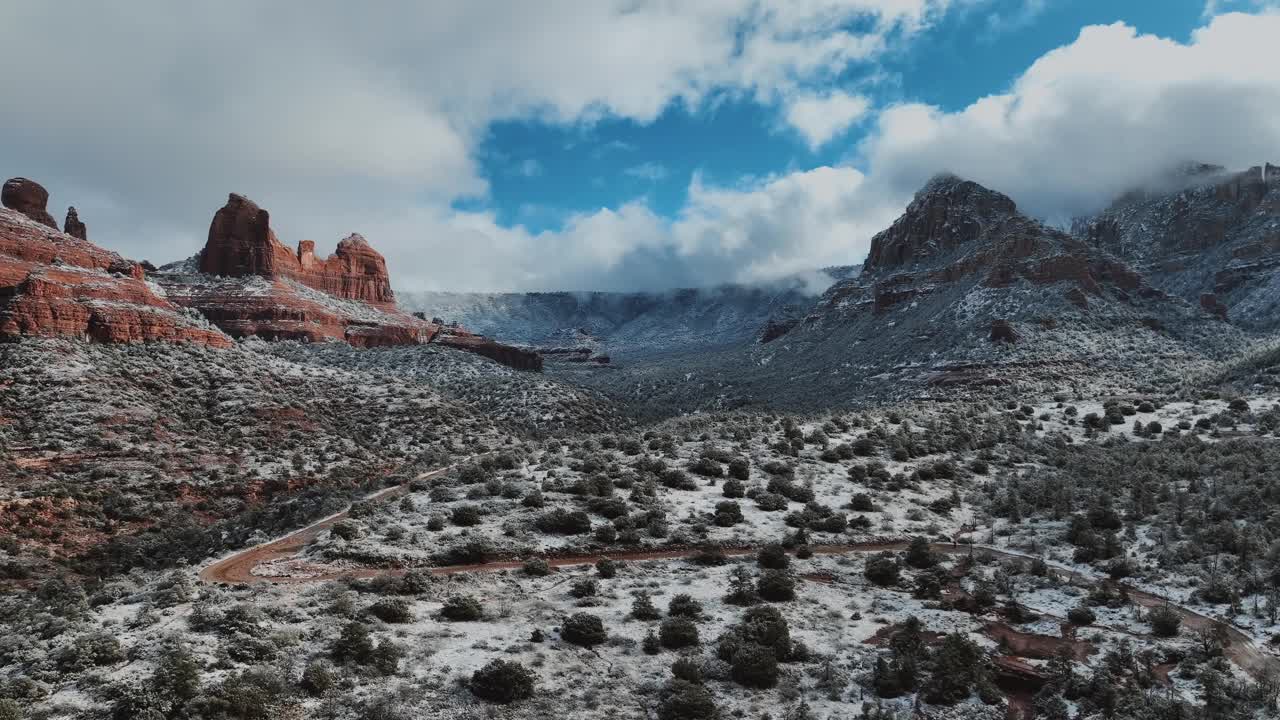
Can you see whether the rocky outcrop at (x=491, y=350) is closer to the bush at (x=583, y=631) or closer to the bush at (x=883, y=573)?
the bush at (x=883, y=573)

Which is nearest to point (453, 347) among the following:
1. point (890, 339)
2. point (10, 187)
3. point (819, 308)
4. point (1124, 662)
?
point (10, 187)

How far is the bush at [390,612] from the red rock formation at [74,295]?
5045cm

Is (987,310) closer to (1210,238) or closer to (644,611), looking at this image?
(1210,238)

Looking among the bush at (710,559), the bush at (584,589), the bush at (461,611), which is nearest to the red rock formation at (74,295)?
the bush at (461,611)

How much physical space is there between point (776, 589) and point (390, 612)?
12301 mm

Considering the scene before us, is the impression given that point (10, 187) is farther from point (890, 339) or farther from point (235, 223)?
point (890, 339)

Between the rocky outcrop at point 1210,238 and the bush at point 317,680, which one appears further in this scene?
the rocky outcrop at point 1210,238

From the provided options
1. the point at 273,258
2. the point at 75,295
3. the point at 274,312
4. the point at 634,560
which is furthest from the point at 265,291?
the point at 634,560

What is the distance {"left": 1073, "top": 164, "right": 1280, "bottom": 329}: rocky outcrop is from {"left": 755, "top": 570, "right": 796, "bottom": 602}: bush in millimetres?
112973

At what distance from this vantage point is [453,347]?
105062mm

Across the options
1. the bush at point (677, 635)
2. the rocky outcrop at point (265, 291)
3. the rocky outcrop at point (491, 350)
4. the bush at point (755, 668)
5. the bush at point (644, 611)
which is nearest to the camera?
the bush at point (755, 668)

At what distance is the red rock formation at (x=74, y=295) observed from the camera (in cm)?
5338

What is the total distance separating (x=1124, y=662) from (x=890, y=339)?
9146 centimetres

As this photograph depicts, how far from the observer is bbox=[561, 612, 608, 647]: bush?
19767mm
